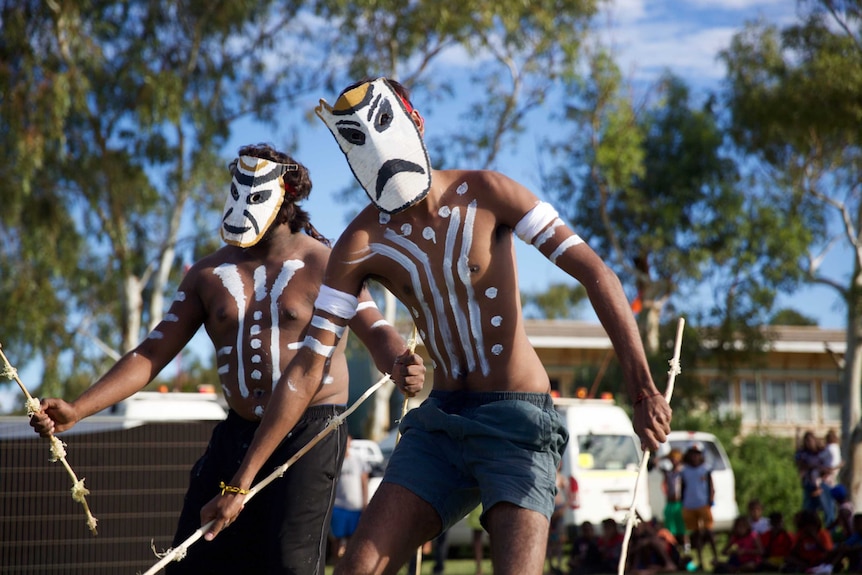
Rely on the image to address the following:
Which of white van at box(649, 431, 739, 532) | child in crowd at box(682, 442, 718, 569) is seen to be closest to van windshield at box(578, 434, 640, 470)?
child in crowd at box(682, 442, 718, 569)

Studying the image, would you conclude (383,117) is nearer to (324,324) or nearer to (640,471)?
(324,324)

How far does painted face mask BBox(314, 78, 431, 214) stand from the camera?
3.69m

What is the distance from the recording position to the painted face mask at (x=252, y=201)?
191 inches

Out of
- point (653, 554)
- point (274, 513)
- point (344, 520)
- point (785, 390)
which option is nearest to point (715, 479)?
point (653, 554)

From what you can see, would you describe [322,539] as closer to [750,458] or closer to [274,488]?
[274,488]

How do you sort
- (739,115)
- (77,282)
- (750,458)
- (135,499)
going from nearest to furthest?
(135,499)
(750,458)
(739,115)
(77,282)

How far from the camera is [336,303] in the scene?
372cm

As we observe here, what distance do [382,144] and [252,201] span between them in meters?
1.29

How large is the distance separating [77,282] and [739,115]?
16.5 metres

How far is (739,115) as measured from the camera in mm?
25953

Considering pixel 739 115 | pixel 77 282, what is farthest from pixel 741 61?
pixel 77 282

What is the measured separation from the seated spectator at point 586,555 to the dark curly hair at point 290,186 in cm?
873

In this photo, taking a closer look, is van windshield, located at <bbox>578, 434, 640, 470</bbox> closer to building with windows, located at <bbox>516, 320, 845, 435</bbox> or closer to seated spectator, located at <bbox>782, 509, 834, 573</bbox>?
seated spectator, located at <bbox>782, 509, 834, 573</bbox>

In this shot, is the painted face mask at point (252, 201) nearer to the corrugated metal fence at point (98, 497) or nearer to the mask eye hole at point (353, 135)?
the mask eye hole at point (353, 135)
